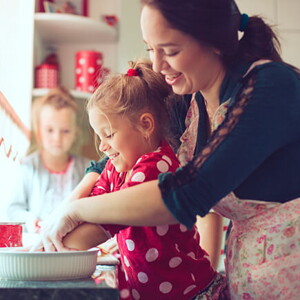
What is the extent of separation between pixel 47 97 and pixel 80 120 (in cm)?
26

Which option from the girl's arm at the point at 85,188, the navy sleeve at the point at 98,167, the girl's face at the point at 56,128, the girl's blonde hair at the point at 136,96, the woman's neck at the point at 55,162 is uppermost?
the girl's blonde hair at the point at 136,96

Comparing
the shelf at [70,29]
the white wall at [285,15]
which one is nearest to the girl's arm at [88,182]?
the shelf at [70,29]

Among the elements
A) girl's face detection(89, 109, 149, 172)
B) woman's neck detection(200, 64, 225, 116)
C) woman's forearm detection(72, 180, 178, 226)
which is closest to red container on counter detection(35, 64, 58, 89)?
girl's face detection(89, 109, 149, 172)

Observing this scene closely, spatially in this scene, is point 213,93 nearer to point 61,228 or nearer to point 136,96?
point 136,96

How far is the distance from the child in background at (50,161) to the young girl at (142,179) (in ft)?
6.74

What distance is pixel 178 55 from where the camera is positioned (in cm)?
100

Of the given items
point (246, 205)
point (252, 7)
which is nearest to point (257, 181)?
point (246, 205)

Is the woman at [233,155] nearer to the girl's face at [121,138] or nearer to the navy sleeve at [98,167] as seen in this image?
the girl's face at [121,138]

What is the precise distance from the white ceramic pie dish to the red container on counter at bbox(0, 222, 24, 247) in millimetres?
337

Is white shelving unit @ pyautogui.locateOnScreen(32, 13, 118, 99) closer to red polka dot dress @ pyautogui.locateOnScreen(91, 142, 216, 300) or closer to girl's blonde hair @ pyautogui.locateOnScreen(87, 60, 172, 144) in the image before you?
girl's blonde hair @ pyautogui.locateOnScreen(87, 60, 172, 144)

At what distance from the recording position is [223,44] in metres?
1.03

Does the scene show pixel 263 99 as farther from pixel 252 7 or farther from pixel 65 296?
pixel 252 7

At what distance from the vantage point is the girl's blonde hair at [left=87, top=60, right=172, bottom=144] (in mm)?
1221

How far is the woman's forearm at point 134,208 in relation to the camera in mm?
881
